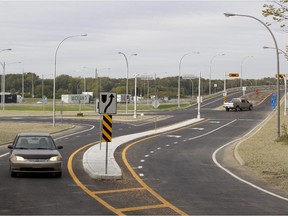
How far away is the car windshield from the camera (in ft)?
64.1

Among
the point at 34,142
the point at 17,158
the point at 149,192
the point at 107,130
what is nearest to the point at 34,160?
the point at 17,158

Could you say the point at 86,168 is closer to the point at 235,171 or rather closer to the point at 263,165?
the point at 235,171

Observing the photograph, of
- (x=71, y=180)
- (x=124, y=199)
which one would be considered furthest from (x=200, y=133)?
(x=124, y=199)

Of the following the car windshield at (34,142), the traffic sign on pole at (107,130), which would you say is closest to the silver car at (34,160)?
the car windshield at (34,142)

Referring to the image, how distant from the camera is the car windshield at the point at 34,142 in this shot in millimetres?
19547

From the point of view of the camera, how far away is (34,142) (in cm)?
1989

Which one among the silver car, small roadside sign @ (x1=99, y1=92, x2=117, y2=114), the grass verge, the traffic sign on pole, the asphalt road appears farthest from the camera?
the grass verge

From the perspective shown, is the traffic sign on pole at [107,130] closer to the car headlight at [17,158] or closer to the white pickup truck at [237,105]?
the car headlight at [17,158]

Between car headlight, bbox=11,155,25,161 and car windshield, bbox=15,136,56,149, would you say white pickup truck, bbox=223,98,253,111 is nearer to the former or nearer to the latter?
car windshield, bbox=15,136,56,149

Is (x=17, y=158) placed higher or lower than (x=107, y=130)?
lower

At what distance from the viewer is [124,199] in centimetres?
1457

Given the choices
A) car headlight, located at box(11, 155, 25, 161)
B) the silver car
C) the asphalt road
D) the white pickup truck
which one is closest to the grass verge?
the asphalt road

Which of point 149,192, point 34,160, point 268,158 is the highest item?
point 34,160

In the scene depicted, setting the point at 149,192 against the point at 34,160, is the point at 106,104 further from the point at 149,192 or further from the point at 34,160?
the point at 149,192
